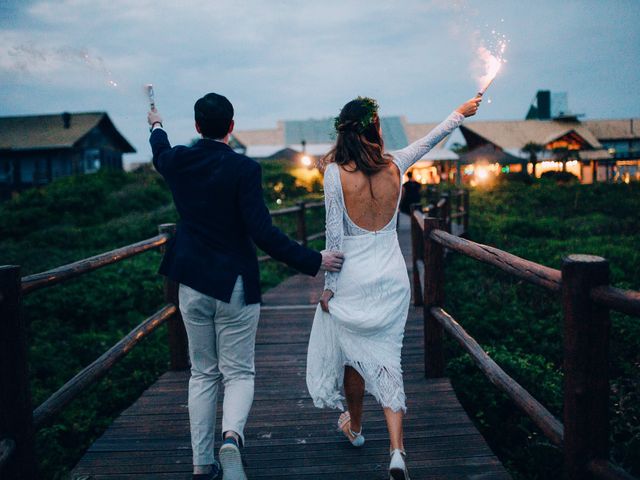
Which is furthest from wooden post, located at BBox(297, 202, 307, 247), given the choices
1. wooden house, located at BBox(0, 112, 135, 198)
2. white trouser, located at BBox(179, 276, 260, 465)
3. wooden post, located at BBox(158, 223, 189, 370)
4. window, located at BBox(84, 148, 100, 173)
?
window, located at BBox(84, 148, 100, 173)

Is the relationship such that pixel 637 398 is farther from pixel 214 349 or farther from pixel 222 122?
pixel 222 122

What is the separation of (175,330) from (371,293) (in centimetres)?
230

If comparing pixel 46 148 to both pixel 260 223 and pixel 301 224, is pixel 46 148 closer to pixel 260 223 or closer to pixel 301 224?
pixel 301 224

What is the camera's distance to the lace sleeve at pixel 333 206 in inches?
105

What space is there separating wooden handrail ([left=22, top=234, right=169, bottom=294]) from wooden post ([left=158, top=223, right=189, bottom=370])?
Answer: 0.79 feet

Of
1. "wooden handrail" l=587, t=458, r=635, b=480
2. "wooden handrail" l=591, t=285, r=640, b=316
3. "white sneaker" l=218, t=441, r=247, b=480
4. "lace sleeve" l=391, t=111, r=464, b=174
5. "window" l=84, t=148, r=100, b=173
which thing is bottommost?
"white sneaker" l=218, t=441, r=247, b=480

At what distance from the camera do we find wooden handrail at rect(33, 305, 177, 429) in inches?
100

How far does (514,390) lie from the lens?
8.86 ft

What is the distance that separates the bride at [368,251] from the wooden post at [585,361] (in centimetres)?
85

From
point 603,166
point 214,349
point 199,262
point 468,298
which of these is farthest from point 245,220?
point 603,166

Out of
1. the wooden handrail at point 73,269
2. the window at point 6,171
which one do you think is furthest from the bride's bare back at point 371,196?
the window at point 6,171

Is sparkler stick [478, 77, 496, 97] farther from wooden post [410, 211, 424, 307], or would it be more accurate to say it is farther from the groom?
wooden post [410, 211, 424, 307]

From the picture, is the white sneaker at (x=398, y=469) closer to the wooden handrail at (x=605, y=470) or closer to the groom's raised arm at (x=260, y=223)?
the wooden handrail at (x=605, y=470)

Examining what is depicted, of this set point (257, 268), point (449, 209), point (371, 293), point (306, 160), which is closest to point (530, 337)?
point (371, 293)
